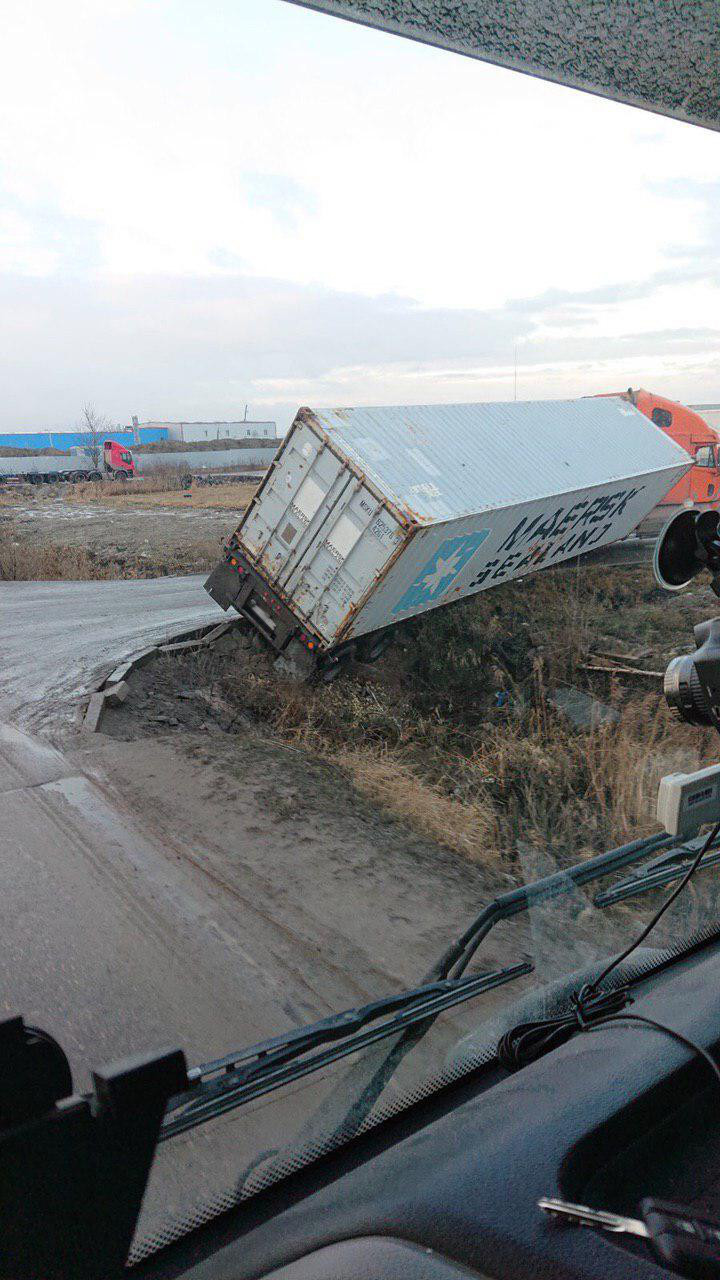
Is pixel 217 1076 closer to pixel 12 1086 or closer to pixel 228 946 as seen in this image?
pixel 12 1086

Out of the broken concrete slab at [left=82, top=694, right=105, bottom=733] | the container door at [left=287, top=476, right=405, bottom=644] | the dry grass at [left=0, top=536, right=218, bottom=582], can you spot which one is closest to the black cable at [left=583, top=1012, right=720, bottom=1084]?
the broken concrete slab at [left=82, top=694, right=105, bottom=733]

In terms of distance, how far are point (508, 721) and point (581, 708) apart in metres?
0.89

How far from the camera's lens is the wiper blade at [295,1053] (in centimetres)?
154

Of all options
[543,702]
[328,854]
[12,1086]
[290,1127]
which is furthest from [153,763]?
A: [12,1086]

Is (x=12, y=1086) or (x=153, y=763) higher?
(x=12, y=1086)

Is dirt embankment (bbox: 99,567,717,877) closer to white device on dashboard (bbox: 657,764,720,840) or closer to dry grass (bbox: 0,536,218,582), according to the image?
white device on dashboard (bbox: 657,764,720,840)

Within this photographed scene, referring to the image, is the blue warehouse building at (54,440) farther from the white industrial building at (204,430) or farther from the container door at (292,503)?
the container door at (292,503)

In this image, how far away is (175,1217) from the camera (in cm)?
148

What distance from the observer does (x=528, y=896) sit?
2.08 meters

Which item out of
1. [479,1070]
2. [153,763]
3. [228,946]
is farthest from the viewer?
[153,763]

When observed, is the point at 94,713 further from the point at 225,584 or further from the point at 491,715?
the point at 491,715

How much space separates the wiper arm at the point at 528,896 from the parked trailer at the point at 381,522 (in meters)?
8.19

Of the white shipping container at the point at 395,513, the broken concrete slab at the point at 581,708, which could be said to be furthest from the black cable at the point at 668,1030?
the white shipping container at the point at 395,513

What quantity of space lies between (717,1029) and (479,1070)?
0.48 metres
